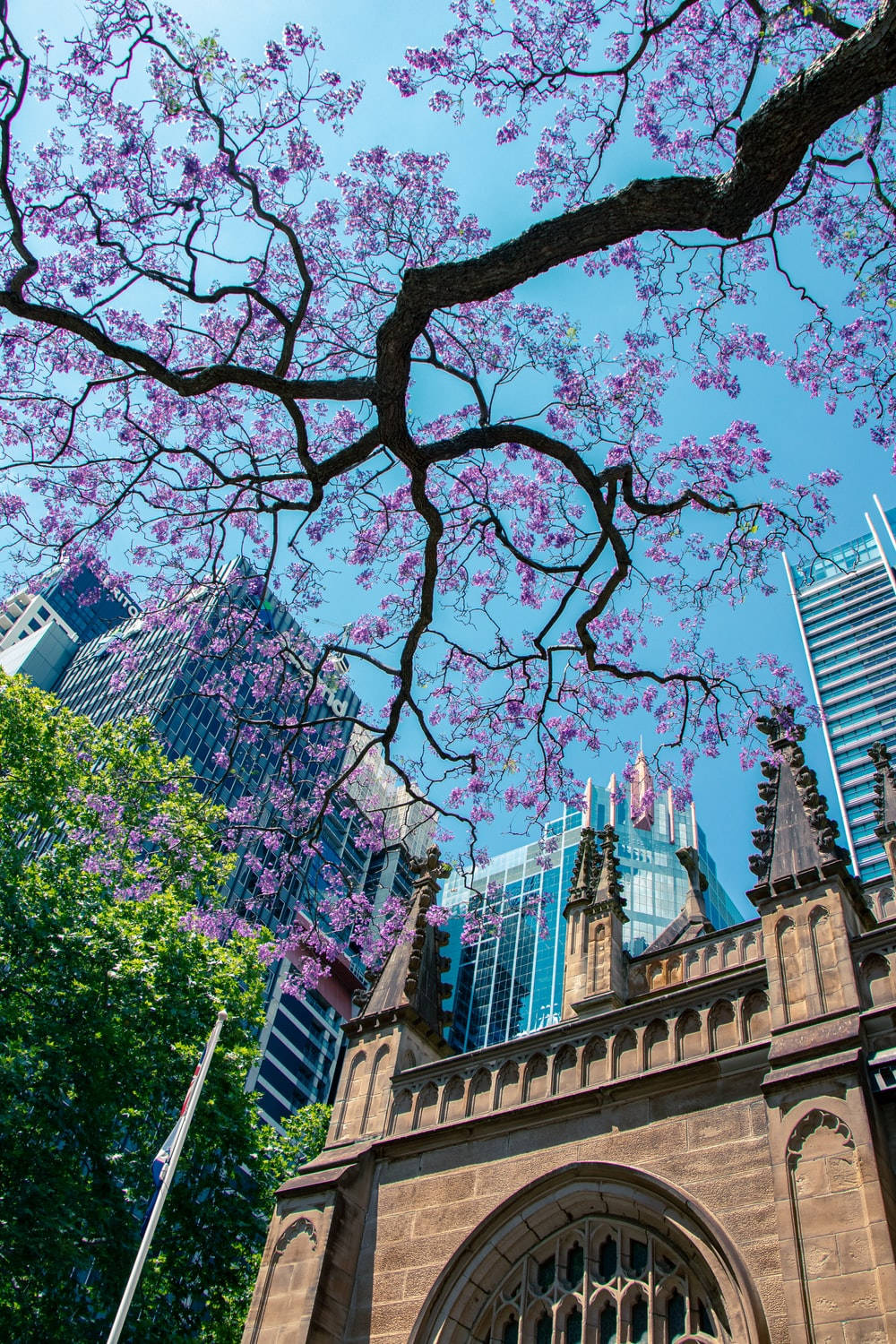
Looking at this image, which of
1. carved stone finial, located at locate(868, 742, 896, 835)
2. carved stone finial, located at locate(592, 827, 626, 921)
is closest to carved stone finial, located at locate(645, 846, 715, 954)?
carved stone finial, located at locate(592, 827, 626, 921)

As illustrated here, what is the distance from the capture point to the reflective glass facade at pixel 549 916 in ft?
262

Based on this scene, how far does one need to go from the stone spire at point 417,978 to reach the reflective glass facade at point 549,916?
209ft

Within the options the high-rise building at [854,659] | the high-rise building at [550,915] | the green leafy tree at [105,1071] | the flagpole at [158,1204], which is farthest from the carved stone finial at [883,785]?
the high-rise building at [854,659]

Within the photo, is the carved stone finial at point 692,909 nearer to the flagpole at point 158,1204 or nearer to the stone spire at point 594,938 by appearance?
the stone spire at point 594,938

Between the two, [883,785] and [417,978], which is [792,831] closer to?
[883,785]

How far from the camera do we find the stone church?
7281 mm

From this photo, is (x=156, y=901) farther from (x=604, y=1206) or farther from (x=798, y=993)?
(x=798, y=993)

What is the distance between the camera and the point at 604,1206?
8.82 m

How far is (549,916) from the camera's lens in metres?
81.8

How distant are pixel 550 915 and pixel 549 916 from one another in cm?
84

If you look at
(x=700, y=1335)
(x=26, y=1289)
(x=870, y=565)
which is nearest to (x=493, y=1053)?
(x=700, y=1335)

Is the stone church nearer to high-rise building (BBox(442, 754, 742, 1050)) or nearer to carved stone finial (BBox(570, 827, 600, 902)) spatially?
carved stone finial (BBox(570, 827, 600, 902))

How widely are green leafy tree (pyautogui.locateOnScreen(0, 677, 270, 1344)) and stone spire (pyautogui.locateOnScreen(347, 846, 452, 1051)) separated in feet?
11.3

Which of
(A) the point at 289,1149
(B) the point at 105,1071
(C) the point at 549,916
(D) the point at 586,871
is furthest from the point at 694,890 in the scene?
(C) the point at 549,916
